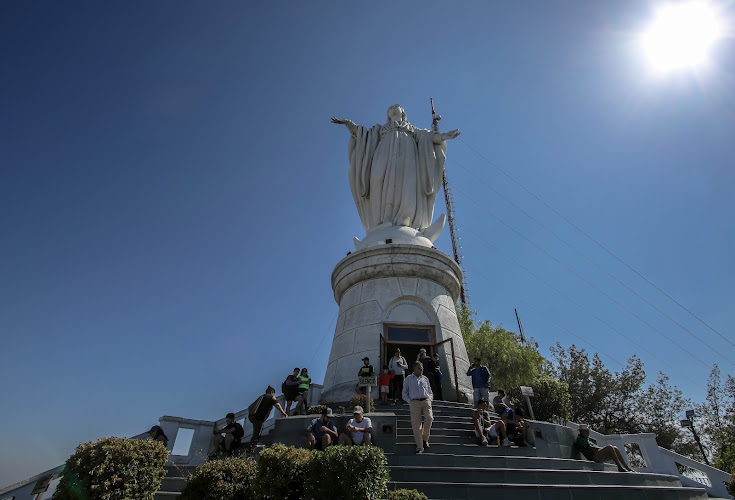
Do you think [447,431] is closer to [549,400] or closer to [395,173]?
[395,173]

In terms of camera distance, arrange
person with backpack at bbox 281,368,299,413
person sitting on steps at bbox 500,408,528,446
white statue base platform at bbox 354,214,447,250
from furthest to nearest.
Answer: white statue base platform at bbox 354,214,447,250
person with backpack at bbox 281,368,299,413
person sitting on steps at bbox 500,408,528,446

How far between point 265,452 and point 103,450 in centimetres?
212

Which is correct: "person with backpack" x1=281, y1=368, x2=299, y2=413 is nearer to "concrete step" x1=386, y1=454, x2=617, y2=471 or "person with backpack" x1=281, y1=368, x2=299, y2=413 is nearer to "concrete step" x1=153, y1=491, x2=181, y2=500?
"concrete step" x1=153, y1=491, x2=181, y2=500

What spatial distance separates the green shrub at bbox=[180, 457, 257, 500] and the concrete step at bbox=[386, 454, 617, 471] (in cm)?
233

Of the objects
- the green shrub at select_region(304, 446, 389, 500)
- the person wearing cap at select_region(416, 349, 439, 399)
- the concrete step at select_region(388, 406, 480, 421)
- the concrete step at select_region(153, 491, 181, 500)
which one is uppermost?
the person wearing cap at select_region(416, 349, 439, 399)

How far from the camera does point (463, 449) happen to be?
314 inches

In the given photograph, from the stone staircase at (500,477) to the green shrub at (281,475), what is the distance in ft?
4.83

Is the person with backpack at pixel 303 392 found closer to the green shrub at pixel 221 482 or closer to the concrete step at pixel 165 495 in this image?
the concrete step at pixel 165 495

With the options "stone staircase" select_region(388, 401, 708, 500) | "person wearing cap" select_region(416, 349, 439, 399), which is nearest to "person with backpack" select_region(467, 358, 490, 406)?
"person wearing cap" select_region(416, 349, 439, 399)

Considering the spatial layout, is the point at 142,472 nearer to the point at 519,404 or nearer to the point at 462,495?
the point at 462,495

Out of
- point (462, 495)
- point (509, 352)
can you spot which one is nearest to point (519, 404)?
point (509, 352)

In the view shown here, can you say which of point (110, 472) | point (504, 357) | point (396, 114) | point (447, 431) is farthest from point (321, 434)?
point (504, 357)

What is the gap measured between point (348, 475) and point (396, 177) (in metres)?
13.1

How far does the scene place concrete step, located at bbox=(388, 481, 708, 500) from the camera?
19.8 ft
